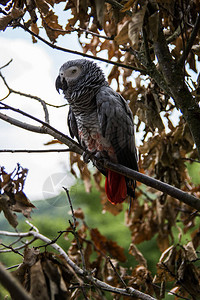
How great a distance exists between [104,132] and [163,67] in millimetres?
467

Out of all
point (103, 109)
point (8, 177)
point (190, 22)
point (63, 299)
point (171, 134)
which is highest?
point (190, 22)

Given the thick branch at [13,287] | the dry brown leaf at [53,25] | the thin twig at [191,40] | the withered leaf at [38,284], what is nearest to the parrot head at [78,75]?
the dry brown leaf at [53,25]

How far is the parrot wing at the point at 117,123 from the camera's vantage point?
1.55 meters

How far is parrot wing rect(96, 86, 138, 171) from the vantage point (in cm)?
155

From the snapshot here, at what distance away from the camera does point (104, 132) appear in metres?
1.57

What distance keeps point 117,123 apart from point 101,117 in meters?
0.09

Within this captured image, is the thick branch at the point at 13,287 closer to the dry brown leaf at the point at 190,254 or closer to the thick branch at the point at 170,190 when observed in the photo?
the thick branch at the point at 170,190

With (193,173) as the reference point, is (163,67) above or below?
above

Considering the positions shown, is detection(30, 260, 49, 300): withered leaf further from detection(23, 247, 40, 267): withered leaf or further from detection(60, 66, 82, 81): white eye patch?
detection(60, 66, 82, 81): white eye patch

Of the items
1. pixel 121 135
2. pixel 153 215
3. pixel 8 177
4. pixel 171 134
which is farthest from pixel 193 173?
pixel 8 177

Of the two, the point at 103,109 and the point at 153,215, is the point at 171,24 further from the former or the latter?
the point at 153,215

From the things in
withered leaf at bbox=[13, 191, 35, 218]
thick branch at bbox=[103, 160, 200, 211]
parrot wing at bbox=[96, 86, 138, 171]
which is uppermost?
parrot wing at bbox=[96, 86, 138, 171]

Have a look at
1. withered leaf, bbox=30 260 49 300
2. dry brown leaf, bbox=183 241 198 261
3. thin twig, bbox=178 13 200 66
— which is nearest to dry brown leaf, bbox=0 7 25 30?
thin twig, bbox=178 13 200 66

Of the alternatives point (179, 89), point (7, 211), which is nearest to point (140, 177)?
point (179, 89)
